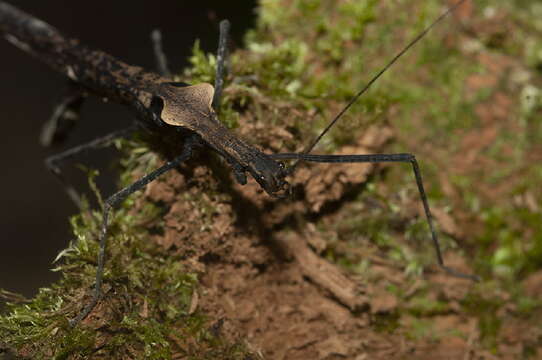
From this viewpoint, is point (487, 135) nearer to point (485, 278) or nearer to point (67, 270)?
point (485, 278)

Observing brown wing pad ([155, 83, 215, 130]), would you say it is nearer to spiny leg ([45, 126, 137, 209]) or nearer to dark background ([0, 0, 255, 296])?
spiny leg ([45, 126, 137, 209])

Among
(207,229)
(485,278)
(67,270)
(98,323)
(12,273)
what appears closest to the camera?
(98,323)

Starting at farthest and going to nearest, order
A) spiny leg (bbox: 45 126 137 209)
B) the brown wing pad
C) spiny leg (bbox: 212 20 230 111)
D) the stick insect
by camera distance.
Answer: spiny leg (bbox: 45 126 137 209) → spiny leg (bbox: 212 20 230 111) → the brown wing pad → the stick insect

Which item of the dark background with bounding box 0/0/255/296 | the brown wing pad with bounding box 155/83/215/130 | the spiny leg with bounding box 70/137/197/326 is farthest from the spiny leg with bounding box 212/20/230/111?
the dark background with bounding box 0/0/255/296

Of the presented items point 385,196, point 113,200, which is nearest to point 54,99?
point 113,200

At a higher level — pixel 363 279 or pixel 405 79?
pixel 405 79

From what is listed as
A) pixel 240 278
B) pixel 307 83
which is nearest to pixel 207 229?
pixel 240 278

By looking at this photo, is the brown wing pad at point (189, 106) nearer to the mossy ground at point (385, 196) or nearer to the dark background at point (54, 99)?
the mossy ground at point (385, 196)
